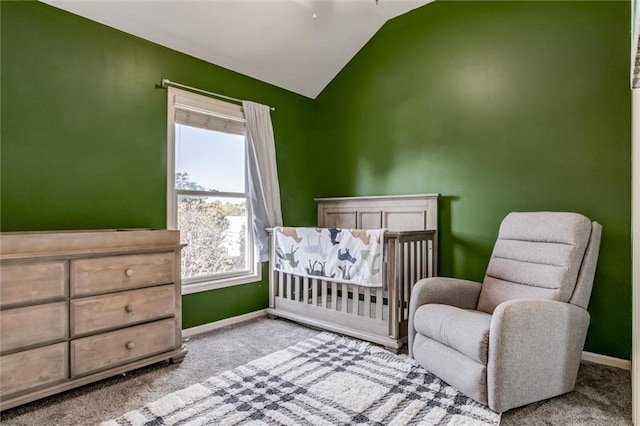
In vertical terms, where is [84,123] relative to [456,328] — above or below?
above

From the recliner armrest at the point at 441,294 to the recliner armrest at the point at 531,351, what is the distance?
0.58 meters

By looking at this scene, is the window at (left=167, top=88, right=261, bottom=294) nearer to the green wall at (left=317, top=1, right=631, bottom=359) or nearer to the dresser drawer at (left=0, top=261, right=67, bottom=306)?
the dresser drawer at (left=0, top=261, right=67, bottom=306)

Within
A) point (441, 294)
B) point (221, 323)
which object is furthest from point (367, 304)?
point (221, 323)

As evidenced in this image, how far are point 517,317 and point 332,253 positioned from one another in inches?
59.8

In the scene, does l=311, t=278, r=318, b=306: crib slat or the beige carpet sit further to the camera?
l=311, t=278, r=318, b=306: crib slat

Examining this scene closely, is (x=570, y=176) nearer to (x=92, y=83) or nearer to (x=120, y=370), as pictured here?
(x=120, y=370)

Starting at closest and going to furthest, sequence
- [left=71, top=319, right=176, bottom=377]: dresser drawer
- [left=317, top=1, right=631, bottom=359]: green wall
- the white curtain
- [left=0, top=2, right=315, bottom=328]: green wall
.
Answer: [left=71, top=319, right=176, bottom=377]: dresser drawer → [left=0, top=2, right=315, bottom=328]: green wall → [left=317, top=1, right=631, bottom=359]: green wall → the white curtain

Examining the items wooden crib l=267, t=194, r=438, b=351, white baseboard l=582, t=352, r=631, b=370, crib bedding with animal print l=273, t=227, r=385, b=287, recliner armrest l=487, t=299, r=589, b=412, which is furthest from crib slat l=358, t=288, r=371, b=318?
white baseboard l=582, t=352, r=631, b=370

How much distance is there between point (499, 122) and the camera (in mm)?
2994

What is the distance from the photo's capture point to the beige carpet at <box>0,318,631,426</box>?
6.15 ft

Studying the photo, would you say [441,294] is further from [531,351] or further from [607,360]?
[607,360]

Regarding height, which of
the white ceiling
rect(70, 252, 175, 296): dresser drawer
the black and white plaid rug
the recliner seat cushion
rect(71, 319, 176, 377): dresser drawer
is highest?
the white ceiling

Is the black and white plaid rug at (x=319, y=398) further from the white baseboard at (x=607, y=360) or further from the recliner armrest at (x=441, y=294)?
the white baseboard at (x=607, y=360)

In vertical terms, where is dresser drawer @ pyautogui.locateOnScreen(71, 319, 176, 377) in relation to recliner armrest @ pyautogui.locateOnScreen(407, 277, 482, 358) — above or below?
below
